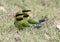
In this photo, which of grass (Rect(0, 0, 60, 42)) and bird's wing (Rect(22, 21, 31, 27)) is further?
bird's wing (Rect(22, 21, 31, 27))

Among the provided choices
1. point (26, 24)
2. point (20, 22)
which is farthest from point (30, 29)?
point (20, 22)

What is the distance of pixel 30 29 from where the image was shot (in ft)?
19.6

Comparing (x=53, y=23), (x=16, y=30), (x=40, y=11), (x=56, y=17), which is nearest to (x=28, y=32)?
(x=16, y=30)

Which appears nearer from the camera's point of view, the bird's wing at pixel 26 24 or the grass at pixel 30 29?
the grass at pixel 30 29

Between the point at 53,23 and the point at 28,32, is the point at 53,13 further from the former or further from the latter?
the point at 28,32

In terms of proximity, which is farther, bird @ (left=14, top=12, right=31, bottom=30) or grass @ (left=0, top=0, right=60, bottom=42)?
bird @ (left=14, top=12, right=31, bottom=30)

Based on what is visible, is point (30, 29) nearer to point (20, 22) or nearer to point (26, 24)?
point (26, 24)

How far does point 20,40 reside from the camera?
535cm

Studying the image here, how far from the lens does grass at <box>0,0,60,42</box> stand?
18.1ft

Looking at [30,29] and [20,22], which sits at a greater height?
[20,22]

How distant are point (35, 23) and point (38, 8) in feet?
6.48

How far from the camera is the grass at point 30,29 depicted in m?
5.52

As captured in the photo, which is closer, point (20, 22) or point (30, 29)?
point (20, 22)

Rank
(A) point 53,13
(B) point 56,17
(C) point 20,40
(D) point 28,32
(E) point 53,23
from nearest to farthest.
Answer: (C) point 20,40 < (D) point 28,32 < (E) point 53,23 < (B) point 56,17 < (A) point 53,13
